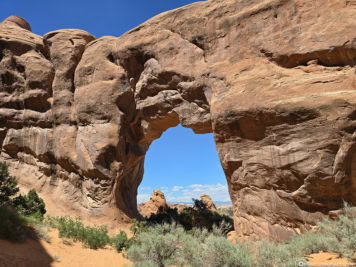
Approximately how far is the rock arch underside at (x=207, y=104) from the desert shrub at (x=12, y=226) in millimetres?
5178

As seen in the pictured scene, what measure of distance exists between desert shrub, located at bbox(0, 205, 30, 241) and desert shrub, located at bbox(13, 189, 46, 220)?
284 cm

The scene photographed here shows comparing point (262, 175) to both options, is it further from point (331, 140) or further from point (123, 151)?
point (123, 151)

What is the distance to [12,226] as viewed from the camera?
8.34 m

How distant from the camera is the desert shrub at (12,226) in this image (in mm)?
8008

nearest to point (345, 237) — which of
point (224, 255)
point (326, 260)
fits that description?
point (326, 260)

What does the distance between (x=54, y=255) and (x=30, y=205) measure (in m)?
5.36

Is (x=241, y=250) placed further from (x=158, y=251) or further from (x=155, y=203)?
(x=155, y=203)

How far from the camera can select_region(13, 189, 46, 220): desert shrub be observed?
1200 cm

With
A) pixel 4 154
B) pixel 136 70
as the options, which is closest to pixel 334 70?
pixel 136 70

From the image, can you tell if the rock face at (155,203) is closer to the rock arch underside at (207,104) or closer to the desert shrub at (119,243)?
the rock arch underside at (207,104)

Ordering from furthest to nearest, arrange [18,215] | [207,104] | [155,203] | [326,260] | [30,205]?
1. [155,203]
2. [30,205]
3. [207,104]
4. [18,215]
5. [326,260]

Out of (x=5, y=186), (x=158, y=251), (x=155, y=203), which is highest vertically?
(x=5, y=186)

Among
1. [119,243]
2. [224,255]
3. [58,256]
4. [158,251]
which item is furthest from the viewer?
[119,243]

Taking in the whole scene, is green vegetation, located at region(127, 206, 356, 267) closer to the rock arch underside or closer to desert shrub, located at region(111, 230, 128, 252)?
the rock arch underside
